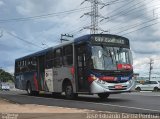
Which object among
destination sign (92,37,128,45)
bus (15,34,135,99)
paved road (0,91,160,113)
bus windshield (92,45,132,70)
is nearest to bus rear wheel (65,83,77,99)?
bus (15,34,135,99)

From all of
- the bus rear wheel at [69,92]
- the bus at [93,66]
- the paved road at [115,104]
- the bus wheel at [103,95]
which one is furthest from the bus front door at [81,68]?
the bus wheel at [103,95]

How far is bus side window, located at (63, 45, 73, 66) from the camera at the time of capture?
22.7m

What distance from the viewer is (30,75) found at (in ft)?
101

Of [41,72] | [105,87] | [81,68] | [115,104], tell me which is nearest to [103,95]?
[81,68]

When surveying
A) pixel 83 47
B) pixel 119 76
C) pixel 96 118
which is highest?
pixel 83 47

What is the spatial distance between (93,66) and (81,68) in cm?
120

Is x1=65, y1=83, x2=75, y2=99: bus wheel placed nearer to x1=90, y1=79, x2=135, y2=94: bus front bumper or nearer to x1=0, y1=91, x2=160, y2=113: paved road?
x1=0, y1=91, x2=160, y2=113: paved road

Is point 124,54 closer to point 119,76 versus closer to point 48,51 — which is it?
point 119,76

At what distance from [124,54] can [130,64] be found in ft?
2.04

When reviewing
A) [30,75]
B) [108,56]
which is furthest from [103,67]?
[30,75]

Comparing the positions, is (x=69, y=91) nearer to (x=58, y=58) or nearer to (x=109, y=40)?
(x=58, y=58)

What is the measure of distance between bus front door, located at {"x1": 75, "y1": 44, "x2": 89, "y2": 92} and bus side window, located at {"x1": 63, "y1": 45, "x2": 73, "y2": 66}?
0.61 m

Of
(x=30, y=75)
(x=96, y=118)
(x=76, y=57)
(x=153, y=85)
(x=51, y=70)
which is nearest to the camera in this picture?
(x=96, y=118)

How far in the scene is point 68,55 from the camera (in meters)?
23.0
